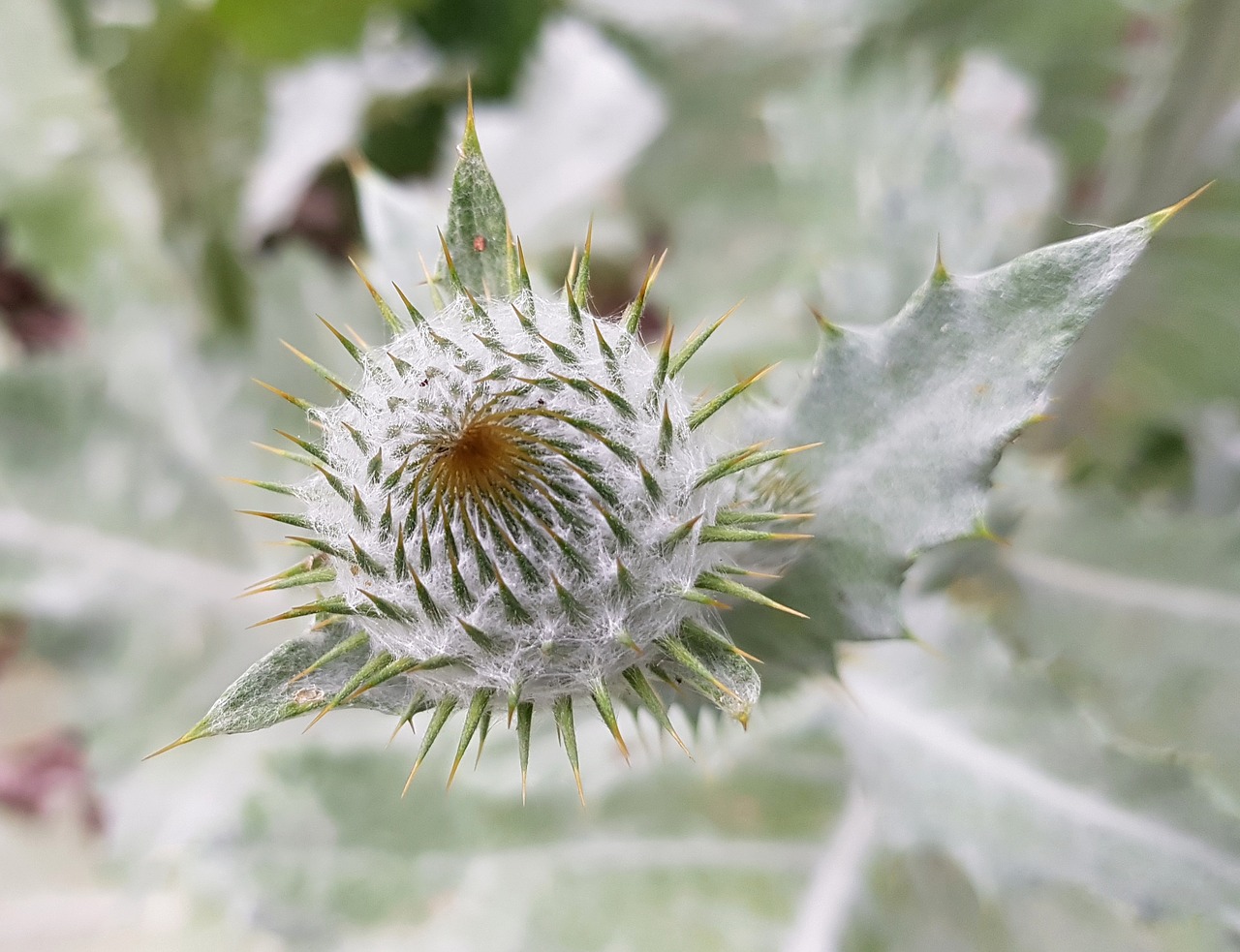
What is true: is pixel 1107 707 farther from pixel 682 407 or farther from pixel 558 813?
pixel 682 407

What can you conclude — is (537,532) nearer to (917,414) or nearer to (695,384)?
(917,414)

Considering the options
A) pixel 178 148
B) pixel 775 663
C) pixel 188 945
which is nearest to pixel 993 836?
pixel 775 663

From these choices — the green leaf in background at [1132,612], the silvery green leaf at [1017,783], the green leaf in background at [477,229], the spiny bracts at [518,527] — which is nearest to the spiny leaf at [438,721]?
the spiny bracts at [518,527]

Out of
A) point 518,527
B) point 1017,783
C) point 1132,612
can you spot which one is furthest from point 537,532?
point 1132,612

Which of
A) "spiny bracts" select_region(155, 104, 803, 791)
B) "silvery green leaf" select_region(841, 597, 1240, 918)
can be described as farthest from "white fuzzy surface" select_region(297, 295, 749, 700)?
"silvery green leaf" select_region(841, 597, 1240, 918)

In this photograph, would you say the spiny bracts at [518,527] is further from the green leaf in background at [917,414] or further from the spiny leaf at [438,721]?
the green leaf in background at [917,414]

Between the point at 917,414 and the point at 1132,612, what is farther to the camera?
the point at 1132,612

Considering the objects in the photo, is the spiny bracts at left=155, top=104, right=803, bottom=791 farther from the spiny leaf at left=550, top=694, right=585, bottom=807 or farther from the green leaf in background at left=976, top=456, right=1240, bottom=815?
the green leaf in background at left=976, top=456, right=1240, bottom=815
